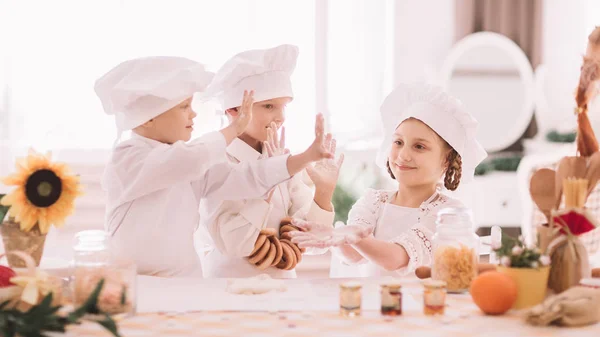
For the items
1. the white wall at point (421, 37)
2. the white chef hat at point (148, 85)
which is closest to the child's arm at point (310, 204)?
the white chef hat at point (148, 85)

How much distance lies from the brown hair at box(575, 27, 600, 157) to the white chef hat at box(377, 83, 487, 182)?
48 cm

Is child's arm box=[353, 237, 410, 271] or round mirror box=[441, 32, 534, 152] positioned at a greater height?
round mirror box=[441, 32, 534, 152]

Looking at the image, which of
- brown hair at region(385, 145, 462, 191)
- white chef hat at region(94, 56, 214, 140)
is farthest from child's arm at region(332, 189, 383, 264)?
white chef hat at region(94, 56, 214, 140)

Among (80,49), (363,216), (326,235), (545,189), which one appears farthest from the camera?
(80,49)

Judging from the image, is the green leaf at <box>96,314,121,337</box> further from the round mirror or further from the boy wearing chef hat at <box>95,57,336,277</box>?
the round mirror

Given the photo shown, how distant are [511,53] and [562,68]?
0.42m

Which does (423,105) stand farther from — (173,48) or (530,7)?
(530,7)

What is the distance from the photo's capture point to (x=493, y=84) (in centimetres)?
496

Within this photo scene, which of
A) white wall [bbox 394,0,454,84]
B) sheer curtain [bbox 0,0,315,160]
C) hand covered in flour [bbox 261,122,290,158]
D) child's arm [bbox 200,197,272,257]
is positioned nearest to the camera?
child's arm [bbox 200,197,272,257]

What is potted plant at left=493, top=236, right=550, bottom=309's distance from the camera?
64.1 inches

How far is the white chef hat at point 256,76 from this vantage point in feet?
7.77

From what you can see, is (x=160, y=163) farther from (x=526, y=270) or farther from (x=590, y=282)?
(x=590, y=282)

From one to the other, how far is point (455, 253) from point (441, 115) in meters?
0.64

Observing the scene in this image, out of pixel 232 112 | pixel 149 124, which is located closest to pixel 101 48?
pixel 232 112
